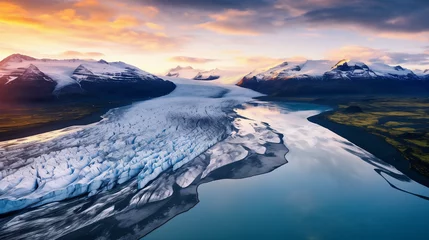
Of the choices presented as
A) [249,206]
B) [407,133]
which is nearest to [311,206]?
[249,206]

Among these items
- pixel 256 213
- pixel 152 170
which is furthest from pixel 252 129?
pixel 256 213

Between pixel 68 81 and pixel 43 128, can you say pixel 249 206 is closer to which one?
pixel 43 128

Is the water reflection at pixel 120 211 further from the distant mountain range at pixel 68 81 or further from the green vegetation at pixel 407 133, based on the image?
the distant mountain range at pixel 68 81

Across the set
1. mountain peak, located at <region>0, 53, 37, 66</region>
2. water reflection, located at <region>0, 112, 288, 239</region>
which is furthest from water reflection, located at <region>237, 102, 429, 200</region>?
mountain peak, located at <region>0, 53, 37, 66</region>

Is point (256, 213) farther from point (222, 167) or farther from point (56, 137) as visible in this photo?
point (56, 137)

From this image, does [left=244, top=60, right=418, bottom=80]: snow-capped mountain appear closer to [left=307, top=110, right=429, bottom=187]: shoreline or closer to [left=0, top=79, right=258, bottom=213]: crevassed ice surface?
[left=307, top=110, right=429, bottom=187]: shoreline

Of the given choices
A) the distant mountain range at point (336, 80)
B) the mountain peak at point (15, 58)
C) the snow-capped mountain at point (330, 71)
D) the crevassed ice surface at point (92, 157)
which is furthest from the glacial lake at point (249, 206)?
the snow-capped mountain at point (330, 71)
